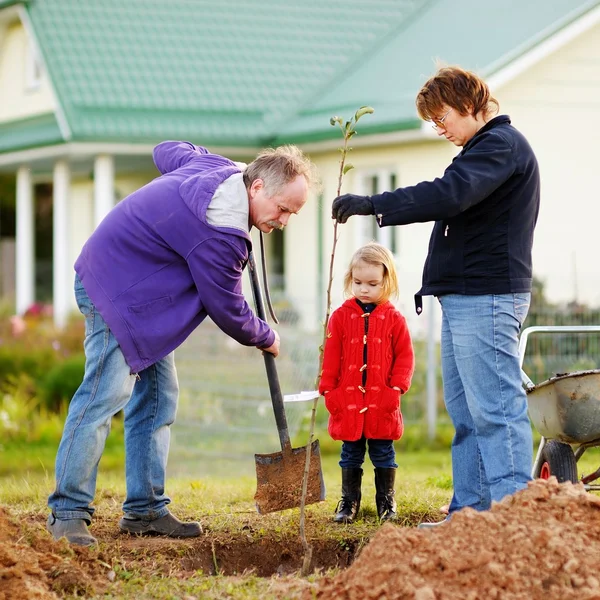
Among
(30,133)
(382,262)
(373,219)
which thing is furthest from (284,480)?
(30,133)

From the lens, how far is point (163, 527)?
484cm

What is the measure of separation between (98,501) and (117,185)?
12.4 m

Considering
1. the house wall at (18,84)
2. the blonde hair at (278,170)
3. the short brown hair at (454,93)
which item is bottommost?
the blonde hair at (278,170)

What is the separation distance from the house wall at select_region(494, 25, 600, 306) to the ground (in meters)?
10.5

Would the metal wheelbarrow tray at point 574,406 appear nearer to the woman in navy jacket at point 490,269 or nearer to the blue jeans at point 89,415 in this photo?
the woman in navy jacket at point 490,269

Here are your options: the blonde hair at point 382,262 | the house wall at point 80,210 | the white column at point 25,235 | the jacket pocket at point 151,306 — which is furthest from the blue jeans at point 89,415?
the house wall at point 80,210

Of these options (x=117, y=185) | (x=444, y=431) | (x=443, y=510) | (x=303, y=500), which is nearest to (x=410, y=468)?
(x=444, y=431)

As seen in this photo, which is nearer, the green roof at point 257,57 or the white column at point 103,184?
the green roof at point 257,57

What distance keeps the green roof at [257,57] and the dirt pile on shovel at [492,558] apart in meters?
9.87

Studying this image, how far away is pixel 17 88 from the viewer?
17.2 m

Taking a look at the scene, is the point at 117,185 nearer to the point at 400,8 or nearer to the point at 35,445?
the point at 400,8

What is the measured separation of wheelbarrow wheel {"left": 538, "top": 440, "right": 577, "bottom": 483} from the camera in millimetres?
→ 5039

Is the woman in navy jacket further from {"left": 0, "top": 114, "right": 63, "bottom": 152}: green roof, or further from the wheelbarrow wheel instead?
{"left": 0, "top": 114, "right": 63, "bottom": 152}: green roof

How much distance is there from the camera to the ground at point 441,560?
11.0 ft
